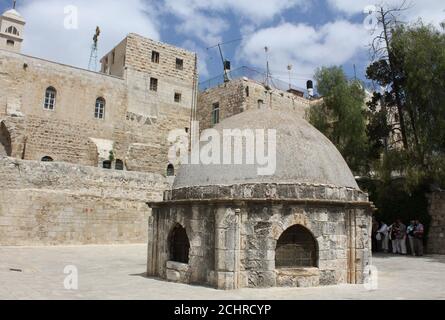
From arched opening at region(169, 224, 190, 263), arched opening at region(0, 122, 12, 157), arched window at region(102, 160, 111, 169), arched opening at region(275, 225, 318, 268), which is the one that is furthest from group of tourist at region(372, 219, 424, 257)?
arched opening at region(0, 122, 12, 157)

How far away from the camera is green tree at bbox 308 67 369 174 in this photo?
18.2 metres

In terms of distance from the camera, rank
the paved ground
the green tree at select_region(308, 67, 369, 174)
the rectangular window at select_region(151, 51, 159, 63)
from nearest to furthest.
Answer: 1. the paved ground
2. the green tree at select_region(308, 67, 369, 174)
3. the rectangular window at select_region(151, 51, 159, 63)

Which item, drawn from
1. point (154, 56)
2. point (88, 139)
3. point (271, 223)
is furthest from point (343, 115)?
point (154, 56)

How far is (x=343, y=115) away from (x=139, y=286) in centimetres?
1510

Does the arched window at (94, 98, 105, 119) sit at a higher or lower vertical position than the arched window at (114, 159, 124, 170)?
higher

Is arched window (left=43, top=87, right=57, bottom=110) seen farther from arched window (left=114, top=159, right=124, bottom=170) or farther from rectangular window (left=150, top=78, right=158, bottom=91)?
rectangular window (left=150, top=78, right=158, bottom=91)

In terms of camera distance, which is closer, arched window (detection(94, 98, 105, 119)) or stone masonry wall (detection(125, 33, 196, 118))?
arched window (detection(94, 98, 105, 119))

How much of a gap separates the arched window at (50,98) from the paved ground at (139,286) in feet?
49.7

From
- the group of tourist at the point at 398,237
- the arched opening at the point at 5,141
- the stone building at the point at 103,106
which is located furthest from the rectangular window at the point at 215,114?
the group of tourist at the point at 398,237

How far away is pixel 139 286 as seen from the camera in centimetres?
736

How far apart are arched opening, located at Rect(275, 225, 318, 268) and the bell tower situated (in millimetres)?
38184

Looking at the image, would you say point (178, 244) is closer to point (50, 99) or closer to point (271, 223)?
point (271, 223)

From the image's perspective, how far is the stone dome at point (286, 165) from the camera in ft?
25.7
